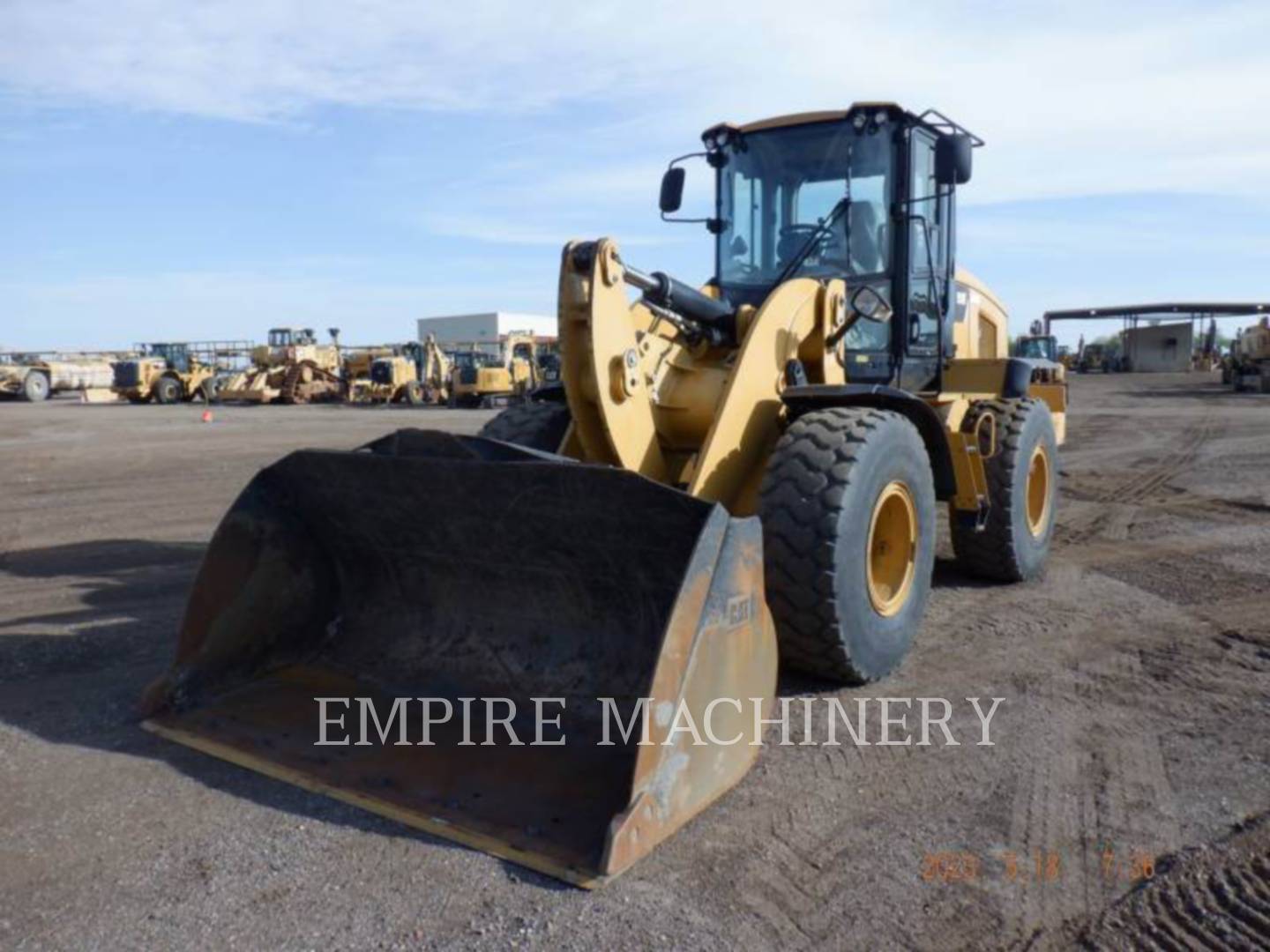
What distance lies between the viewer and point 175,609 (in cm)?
629

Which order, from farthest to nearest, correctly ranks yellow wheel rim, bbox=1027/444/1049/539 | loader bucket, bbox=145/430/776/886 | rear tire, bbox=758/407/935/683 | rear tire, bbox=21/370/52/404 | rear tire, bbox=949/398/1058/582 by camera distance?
1. rear tire, bbox=21/370/52/404
2. yellow wheel rim, bbox=1027/444/1049/539
3. rear tire, bbox=949/398/1058/582
4. rear tire, bbox=758/407/935/683
5. loader bucket, bbox=145/430/776/886

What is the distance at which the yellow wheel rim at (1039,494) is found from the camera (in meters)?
7.32

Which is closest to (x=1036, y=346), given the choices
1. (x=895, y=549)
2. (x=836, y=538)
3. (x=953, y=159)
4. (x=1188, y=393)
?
(x=1188, y=393)

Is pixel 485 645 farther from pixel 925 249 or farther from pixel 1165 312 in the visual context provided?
pixel 1165 312

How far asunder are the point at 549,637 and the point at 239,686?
1339 mm

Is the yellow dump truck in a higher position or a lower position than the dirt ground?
higher

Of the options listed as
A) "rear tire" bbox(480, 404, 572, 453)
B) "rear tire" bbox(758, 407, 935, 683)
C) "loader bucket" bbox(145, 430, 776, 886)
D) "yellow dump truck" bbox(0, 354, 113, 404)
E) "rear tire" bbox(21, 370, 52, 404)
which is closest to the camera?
"loader bucket" bbox(145, 430, 776, 886)

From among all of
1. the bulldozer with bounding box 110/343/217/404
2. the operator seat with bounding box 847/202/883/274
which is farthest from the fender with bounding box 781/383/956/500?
the bulldozer with bounding box 110/343/217/404

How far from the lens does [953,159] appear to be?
18.2 ft

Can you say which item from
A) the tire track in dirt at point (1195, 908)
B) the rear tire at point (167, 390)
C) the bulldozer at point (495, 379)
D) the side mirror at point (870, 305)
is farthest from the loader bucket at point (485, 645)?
the rear tire at point (167, 390)

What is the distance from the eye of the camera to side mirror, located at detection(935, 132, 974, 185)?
5.55 meters

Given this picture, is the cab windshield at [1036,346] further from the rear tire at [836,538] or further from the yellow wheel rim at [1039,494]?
the rear tire at [836,538]

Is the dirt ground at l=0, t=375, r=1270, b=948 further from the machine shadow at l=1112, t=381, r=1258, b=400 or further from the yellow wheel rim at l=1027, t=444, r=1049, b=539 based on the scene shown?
the machine shadow at l=1112, t=381, r=1258, b=400

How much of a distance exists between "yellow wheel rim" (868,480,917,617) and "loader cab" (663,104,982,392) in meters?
1.09
